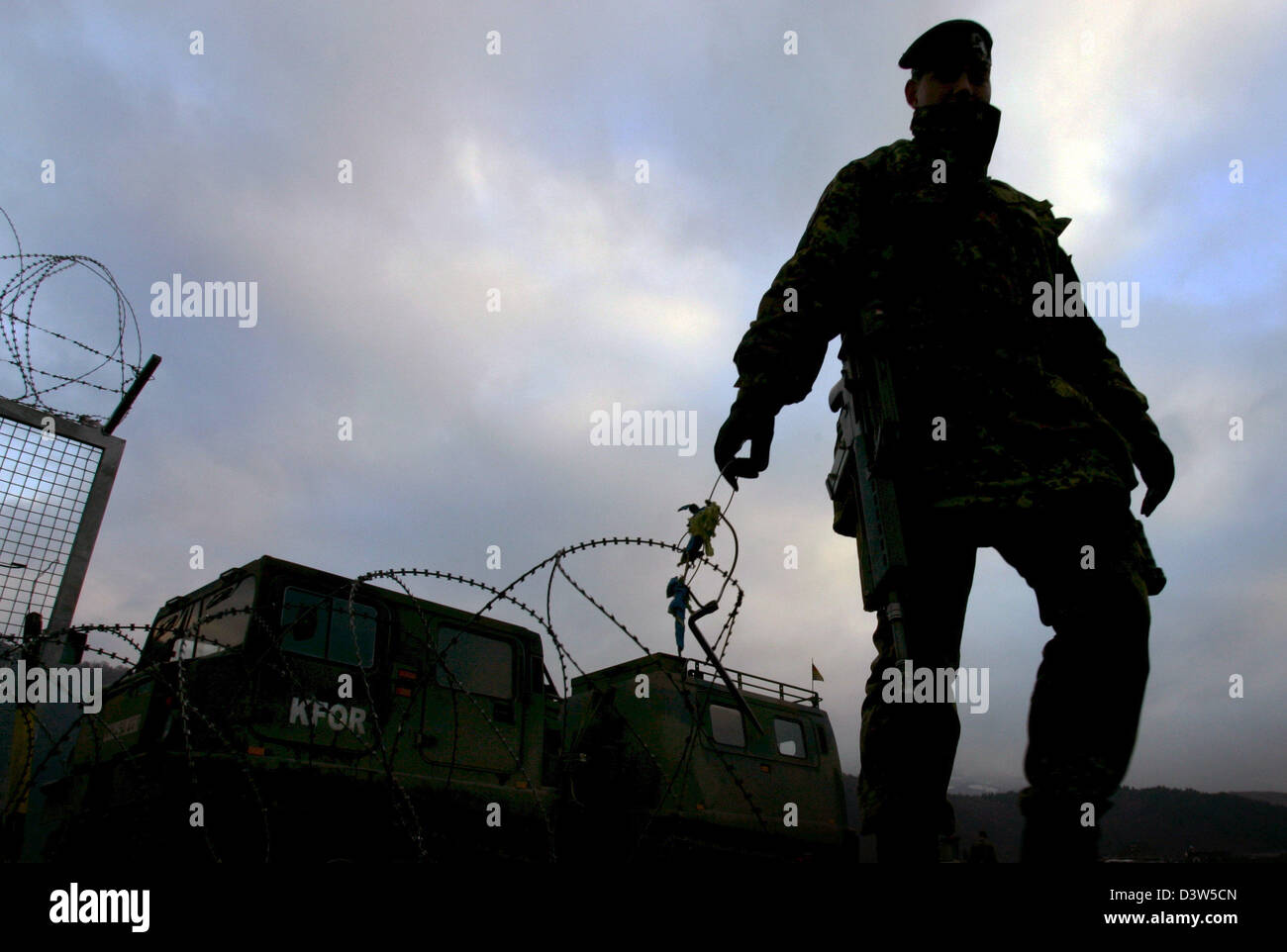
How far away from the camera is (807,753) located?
714 cm

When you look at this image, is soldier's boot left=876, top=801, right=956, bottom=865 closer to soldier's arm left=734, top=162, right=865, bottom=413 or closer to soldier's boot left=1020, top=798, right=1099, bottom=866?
soldier's boot left=1020, top=798, right=1099, bottom=866

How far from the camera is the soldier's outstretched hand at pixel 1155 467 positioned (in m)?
2.54

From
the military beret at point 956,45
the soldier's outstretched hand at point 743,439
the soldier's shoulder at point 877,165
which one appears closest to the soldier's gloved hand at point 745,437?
the soldier's outstretched hand at point 743,439

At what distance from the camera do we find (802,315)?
2395mm

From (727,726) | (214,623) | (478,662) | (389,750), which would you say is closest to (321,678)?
(389,750)

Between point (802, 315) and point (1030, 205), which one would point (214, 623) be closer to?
point (802, 315)

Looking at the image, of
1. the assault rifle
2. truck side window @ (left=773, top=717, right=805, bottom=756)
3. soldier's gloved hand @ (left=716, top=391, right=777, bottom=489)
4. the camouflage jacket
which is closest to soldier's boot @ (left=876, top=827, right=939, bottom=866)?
the assault rifle

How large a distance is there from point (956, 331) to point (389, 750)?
13.2 ft

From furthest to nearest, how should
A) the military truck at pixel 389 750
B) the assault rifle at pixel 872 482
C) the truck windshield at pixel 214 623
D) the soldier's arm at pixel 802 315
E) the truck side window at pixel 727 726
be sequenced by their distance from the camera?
the truck side window at pixel 727 726 → the truck windshield at pixel 214 623 → the military truck at pixel 389 750 → the soldier's arm at pixel 802 315 → the assault rifle at pixel 872 482

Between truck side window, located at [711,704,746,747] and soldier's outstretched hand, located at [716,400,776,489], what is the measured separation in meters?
4.52

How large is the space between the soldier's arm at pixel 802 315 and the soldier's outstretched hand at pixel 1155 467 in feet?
3.48

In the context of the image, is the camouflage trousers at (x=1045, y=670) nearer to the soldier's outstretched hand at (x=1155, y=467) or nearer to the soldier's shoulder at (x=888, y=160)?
the soldier's outstretched hand at (x=1155, y=467)
